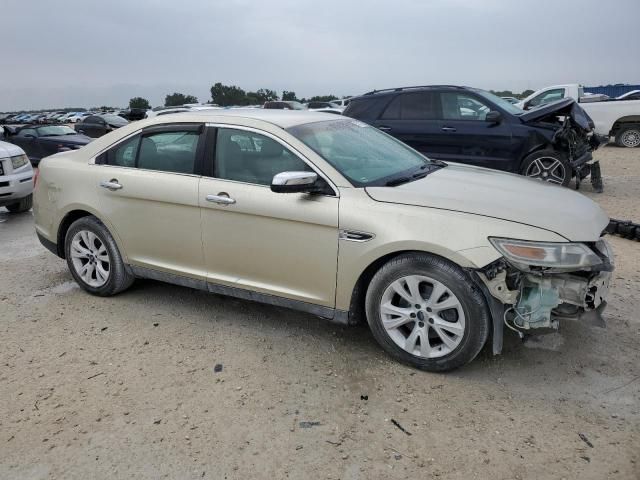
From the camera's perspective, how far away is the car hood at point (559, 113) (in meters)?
7.92

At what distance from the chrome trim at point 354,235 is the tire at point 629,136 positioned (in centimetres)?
1388

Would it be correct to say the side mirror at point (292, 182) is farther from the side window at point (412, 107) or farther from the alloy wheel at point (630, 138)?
the alloy wheel at point (630, 138)

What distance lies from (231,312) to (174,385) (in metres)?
1.10

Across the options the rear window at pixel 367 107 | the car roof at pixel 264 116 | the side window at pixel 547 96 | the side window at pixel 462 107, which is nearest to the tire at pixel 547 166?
the side window at pixel 462 107

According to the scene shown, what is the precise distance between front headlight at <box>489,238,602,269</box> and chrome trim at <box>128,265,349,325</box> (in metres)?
1.10

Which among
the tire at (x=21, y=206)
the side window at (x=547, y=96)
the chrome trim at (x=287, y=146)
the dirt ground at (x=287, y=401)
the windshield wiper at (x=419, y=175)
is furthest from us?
the side window at (x=547, y=96)

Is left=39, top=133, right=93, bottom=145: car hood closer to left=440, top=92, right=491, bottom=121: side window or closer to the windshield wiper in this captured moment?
left=440, top=92, right=491, bottom=121: side window

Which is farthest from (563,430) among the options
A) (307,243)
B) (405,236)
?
(307,243)

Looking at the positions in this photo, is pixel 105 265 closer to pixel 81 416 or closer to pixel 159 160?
pixel 159 160

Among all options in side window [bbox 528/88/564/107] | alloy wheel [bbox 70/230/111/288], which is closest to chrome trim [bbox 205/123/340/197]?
alloy wheel [bbox 70/230/111/288]

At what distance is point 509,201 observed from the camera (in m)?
3.25

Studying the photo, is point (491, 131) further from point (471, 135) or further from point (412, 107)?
point (412, 107)

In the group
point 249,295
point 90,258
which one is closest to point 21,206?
point 90,258

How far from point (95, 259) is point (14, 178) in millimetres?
4449
